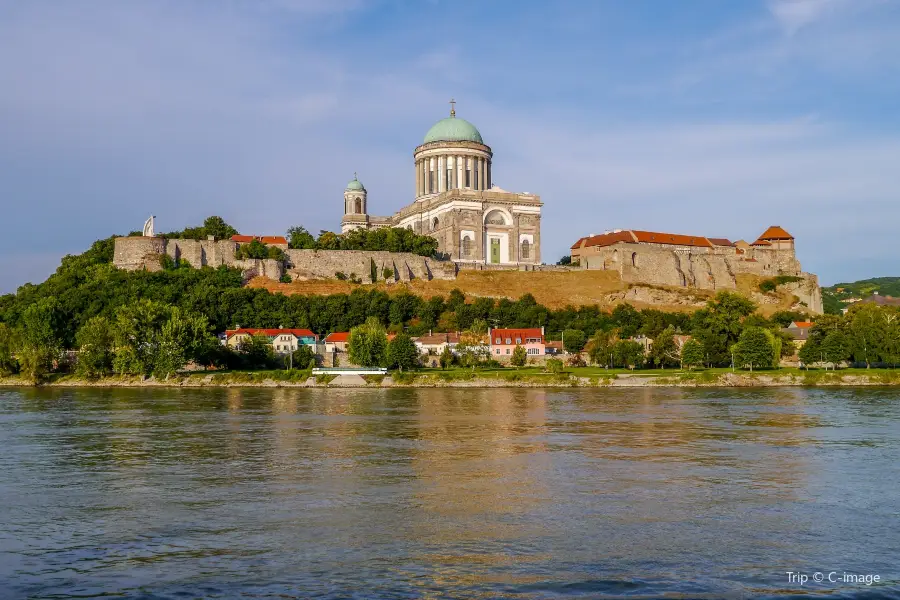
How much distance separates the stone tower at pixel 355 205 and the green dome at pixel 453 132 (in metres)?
7.87

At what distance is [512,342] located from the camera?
157ft

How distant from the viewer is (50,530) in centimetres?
1198

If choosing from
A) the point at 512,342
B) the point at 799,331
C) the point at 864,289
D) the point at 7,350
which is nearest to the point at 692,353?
the point at 512,342

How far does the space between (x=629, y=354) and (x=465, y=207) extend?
22799 mm

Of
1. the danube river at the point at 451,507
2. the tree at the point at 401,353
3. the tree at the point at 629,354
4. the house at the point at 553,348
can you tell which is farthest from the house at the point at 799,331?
the danube river at the point at 451,507

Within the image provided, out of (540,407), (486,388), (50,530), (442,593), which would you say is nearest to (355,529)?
(442,593)

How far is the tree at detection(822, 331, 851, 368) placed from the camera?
136ft

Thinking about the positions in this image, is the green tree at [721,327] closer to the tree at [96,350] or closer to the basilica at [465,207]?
the basilica at [465,207]

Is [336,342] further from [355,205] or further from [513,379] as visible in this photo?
[355,205]

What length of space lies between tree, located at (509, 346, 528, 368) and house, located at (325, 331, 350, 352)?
867cm

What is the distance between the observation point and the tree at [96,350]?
41312 mm

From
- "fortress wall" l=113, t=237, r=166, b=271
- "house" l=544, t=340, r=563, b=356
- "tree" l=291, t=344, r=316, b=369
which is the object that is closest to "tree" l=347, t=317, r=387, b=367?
"tree" l=291, t=344, r=316, b=369

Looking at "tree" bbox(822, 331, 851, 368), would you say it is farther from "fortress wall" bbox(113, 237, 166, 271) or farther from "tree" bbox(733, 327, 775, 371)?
"fortress wall" bbox(113, 237, 166, 271)

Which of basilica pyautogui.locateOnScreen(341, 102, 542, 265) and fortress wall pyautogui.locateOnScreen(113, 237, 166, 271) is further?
basilica pyautogui.locateOnScreen(341, 102, 542, 265)
